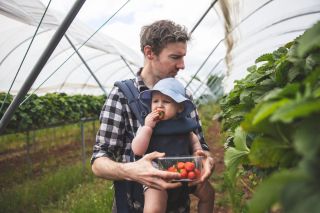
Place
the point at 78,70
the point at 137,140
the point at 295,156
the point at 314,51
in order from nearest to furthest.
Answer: the point at 295,156, the point at 314,51, the point at 137,140, the point at 78,70

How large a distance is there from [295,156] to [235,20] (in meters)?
6.82

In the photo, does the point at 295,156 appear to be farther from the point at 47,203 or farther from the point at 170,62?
the point at 47,203

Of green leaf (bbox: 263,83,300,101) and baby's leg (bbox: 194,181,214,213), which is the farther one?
baby's leg (bbox: 194,181,214,213)

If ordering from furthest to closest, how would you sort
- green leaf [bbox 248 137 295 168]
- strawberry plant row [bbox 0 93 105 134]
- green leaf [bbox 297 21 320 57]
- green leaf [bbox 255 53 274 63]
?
strawberry plant row [bbox 0 93 105 134], green leaf [bbox 255 53 274 63], green leaf [bbox 248 137 295 168], green leaf [bbox 297 21 320 57]

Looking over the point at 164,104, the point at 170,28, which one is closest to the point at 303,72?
the point at 164,104

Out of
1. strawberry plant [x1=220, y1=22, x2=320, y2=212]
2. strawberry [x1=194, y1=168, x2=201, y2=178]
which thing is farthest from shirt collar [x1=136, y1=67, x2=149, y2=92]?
strawberry plant [x1=220, y1=22, x2=320, y2=212]

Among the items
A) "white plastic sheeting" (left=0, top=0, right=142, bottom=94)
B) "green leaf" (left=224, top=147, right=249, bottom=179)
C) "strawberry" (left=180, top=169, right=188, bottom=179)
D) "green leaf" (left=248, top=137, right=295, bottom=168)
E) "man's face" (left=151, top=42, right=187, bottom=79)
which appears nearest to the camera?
"green leaf" (left=248, top=137, right=295, bottom=168)

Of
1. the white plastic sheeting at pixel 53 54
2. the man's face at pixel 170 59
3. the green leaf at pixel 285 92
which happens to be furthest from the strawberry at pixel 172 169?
the white plastic sheeting at pixel 53 54

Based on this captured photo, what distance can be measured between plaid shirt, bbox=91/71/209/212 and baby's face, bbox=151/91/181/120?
161 millimetres

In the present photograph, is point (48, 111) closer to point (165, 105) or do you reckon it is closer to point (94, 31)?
point (94, 31)

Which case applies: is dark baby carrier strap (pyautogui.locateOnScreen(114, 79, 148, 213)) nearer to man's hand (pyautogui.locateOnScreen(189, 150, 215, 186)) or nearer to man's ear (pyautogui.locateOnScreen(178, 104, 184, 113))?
man's ear (pyautogui.locateOnScreen(178, 104, 184, 113))

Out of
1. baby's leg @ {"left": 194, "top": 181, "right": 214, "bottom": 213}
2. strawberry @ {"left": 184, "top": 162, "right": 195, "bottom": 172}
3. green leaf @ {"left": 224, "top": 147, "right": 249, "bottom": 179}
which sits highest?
green leaf @ {"left": 224, "top": 147, "right": 249, "bottom": 179}

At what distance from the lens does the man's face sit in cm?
192

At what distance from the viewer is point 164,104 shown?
1.83 m
